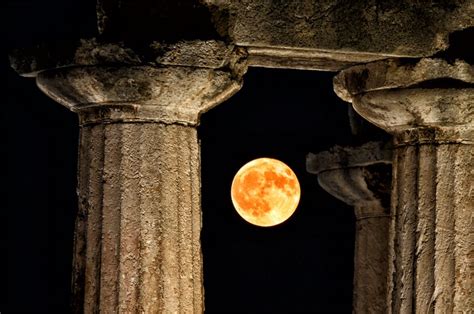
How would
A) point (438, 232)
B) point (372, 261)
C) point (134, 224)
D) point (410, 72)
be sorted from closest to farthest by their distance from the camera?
point (134, 224) → point (410, 72) → point (438, 232) → point (372, 261)

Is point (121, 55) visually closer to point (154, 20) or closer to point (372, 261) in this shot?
point (154, 20)

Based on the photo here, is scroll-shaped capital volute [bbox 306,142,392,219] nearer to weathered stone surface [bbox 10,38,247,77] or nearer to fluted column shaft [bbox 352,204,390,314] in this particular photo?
fluted column shaft [bbox 352,204,390,314]

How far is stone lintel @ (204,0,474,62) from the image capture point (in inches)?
313

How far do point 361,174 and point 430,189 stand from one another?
194cm

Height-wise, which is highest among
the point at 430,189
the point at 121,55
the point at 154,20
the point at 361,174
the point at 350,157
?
the point at 154,20

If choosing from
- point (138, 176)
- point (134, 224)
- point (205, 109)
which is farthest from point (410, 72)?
point (134, 224)

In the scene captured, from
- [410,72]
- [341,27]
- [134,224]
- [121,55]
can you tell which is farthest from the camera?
[410,72]

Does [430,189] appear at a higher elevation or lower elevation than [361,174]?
lower

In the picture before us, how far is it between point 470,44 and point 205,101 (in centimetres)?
166

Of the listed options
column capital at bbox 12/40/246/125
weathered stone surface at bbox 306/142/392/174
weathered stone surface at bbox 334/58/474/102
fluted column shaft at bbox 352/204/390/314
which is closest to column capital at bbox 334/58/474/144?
weathered stone surface at bbox 334/58/474/102

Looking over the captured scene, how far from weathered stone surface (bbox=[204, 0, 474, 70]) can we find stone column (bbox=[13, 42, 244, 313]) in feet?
0.80

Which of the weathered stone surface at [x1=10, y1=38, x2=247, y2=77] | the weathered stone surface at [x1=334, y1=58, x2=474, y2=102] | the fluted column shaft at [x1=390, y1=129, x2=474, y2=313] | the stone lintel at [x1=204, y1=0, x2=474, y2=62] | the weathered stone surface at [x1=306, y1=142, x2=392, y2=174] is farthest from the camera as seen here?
the weathered stone surface at [x1=306, y1=142, x2=392, y2=174]

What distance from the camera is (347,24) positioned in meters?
8.23

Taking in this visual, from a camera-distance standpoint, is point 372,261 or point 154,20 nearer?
point 154,20
